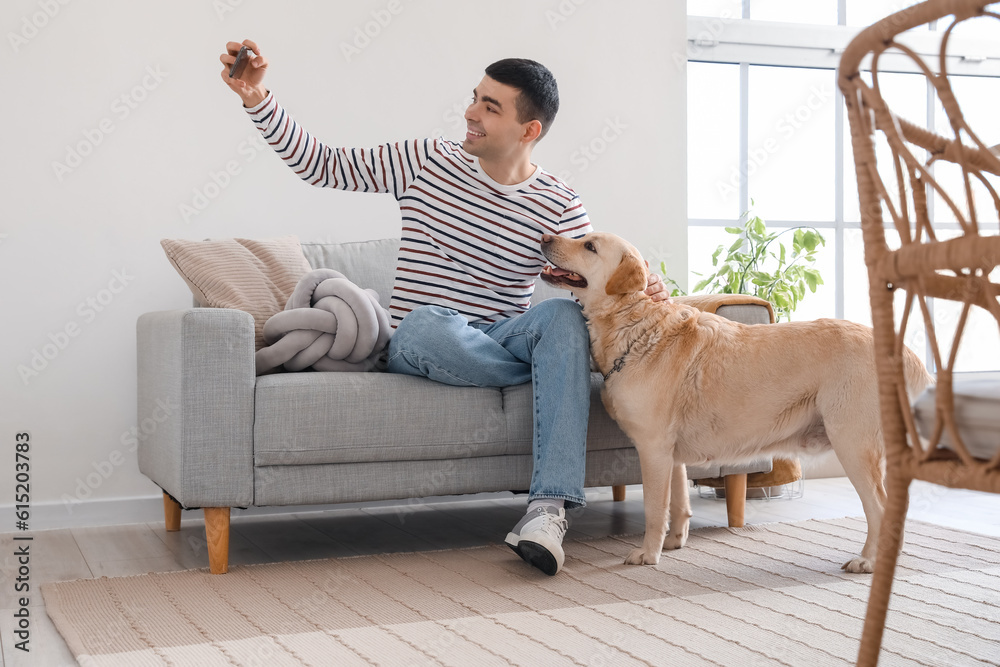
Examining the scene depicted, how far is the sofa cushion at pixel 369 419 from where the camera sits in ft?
6.52

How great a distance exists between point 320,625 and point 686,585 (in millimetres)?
762

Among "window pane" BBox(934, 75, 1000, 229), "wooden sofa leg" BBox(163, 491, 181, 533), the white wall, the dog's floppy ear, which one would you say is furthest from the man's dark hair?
"window pane" BBox(934, 75, 1000, 229)

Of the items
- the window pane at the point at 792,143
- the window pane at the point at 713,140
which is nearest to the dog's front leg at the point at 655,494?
the window pane at the point at 713,140

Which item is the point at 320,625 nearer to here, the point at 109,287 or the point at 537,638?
the point at 537,638

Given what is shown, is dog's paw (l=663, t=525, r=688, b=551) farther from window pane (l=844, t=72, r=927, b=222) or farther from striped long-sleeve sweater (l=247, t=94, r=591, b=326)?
window pane (l=844, t=72, r=927, b=222)

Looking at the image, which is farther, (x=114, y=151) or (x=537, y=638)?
(x=114, y=151)

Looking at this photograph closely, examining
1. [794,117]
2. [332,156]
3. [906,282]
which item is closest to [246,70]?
[332,156]

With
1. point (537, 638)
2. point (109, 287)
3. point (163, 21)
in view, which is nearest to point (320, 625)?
point (537, 638)

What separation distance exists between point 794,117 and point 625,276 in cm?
232

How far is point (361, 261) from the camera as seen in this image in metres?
2.73

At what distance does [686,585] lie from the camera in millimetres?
1839

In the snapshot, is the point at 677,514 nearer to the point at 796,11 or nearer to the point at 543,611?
the point at 543,611

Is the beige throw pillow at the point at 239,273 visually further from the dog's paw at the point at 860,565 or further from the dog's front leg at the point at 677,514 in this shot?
the dog's paw at the point at 860,565

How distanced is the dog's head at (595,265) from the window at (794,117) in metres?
1.77
